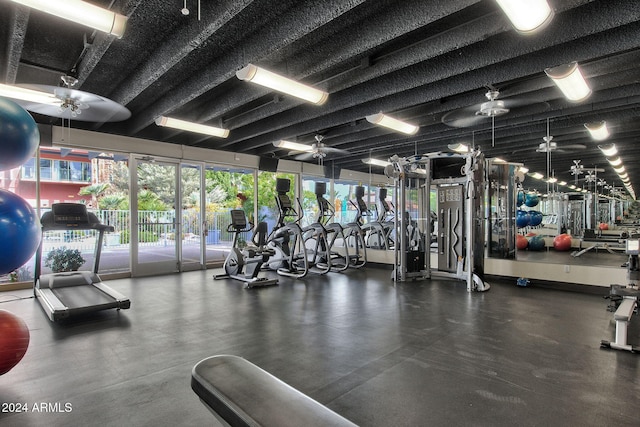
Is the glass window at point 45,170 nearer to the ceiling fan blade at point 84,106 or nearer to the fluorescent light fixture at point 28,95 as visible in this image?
the ceiling fan blade at point 84,106

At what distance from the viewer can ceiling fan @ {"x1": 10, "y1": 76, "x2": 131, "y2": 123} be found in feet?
12.9

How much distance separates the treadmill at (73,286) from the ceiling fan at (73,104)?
1.34 m

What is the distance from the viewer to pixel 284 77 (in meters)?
3.93

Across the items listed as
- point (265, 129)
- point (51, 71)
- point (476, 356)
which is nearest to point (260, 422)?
point (476, 356)

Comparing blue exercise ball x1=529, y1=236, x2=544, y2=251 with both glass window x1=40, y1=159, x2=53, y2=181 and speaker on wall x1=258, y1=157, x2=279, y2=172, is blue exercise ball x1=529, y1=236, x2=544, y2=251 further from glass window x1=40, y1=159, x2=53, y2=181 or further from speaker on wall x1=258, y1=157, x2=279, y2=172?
glass window x1=40, y1=159, x2=53, y2=181

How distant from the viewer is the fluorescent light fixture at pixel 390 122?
563cm

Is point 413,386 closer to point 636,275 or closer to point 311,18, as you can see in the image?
point 311,18

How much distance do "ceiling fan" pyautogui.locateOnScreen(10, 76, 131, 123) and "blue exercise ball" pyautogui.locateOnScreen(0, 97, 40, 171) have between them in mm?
1766

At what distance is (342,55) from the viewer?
3.58 meters

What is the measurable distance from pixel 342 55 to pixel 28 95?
3.90 m

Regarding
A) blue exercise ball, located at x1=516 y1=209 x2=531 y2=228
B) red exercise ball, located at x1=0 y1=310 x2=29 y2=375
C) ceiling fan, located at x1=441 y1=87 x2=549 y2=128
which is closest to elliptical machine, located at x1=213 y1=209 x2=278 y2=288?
red exercise ball, located at x1=0 y1=310 x2=29 y2=375

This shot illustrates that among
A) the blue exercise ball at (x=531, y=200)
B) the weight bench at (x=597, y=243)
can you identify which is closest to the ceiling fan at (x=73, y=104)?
the weight bench at (x=597, y=243)

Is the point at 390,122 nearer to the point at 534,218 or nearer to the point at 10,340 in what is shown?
the point at 534,218

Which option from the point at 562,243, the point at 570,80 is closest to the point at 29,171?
the point at 570,80
